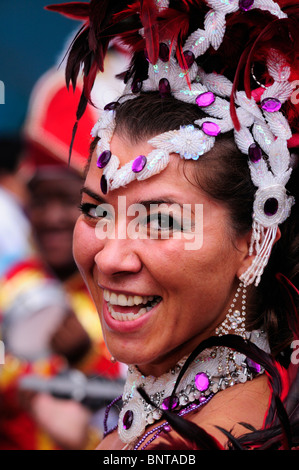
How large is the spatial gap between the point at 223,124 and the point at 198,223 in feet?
0.92

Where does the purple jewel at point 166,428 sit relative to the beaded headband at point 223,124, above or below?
below

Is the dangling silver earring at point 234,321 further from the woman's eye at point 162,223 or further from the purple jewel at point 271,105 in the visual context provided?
the purple jewel at point 271,105

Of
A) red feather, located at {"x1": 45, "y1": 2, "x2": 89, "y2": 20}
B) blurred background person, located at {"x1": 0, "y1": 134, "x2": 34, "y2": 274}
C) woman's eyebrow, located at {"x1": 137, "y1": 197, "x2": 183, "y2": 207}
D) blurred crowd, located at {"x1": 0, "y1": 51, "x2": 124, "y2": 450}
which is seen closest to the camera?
woman's eyebrow, located at {"x1": 137, "y1": 197, "x2": 183, "y2": 207}

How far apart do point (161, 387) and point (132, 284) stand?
1.12 ft

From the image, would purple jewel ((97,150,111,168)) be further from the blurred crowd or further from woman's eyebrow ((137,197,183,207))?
the blurred crowd

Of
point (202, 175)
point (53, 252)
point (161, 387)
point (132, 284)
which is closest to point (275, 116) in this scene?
point (202, 175)

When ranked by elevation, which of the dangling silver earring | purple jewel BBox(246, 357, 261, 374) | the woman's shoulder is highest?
the dangling silver earring

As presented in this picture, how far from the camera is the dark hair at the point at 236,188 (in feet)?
5.38

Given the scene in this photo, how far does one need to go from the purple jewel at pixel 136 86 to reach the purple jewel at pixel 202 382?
2.74 feet

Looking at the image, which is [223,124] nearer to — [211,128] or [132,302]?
[211,128]

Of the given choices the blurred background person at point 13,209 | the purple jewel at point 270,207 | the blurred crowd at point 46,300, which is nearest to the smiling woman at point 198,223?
the purple jewel at point 270,207

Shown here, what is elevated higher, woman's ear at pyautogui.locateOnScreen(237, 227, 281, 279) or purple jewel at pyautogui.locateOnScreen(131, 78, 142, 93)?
purple jewel at pyautogui.locateOnScreen(131, 78, 142, 93)

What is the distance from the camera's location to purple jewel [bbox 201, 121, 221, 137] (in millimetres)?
1636

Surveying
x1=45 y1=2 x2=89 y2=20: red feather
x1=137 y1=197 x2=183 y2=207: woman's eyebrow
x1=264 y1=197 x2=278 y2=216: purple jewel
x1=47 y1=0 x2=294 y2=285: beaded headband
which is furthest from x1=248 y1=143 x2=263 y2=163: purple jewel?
x1=45 y1=2 x2=89 y2=20: red feather
